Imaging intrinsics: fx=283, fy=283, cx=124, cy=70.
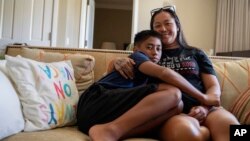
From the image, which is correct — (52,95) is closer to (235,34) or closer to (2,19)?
(2,19)

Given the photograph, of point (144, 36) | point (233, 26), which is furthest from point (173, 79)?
point (233, 26)

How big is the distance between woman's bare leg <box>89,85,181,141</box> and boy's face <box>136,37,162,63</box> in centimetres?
33

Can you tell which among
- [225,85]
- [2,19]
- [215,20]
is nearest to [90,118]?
[225,85]

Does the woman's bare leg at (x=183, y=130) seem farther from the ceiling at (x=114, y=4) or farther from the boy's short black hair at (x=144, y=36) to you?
the ceiling at (x=114, y=4)

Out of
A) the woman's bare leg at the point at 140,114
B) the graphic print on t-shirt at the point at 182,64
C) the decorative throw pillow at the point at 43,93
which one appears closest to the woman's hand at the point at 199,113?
the woman's bare leg at the point at 140,114

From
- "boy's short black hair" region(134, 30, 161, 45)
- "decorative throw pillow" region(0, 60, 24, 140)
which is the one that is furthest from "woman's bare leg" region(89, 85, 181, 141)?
"boy's short black hair" region(134, 30, 161, 45)

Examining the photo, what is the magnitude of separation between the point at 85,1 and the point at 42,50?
2666mm

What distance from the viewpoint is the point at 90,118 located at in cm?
121

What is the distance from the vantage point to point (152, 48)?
1.46m

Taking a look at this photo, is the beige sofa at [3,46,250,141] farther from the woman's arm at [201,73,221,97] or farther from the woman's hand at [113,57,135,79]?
the woman's hand at [113,57,135,79]

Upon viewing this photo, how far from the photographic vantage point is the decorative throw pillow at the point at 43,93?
116cm

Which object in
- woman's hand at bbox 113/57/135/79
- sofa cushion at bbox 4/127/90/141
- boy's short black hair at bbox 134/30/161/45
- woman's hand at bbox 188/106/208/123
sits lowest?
sofa cushion at bbox 4/127/90/141

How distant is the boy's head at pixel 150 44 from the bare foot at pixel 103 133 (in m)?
0.50

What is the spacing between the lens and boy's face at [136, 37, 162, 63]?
145 centimetres
